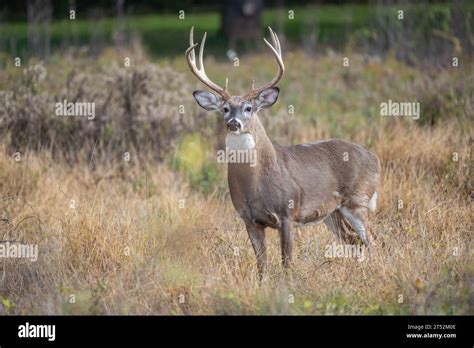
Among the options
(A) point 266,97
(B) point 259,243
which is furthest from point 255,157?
(B) point 259,243

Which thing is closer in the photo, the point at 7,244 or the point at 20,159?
the point at 7,244

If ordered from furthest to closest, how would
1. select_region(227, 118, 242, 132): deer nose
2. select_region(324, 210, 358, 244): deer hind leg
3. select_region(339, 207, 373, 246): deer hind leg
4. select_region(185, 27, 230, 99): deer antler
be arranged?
select_region(324, 210, 358, 244): deer hind leg
select_region(339, 207, 373, 246): deer hind leg
select_region(185, 27, 230, 99): deer antler
select_region(227, 118, 242, 132): deer nose

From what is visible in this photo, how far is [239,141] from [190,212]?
1338mm

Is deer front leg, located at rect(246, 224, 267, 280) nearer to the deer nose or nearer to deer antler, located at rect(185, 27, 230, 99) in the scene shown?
the deer nose

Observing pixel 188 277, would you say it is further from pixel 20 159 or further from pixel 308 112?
pixel 308 112

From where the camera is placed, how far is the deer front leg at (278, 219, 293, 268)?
23.7 ft

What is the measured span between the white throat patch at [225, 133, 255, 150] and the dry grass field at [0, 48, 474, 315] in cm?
84

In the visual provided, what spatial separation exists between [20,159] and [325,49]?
11.1 m

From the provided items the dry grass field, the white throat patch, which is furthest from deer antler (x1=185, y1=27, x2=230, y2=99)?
the dry grass field

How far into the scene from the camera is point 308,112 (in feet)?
44.3

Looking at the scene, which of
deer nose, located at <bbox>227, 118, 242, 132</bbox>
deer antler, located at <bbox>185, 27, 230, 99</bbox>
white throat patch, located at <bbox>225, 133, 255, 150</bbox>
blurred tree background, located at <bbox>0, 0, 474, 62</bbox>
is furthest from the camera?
blurred tree background, located at <bbox>0, 0, 474, 62</bbox>

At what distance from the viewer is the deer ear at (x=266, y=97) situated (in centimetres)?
749
